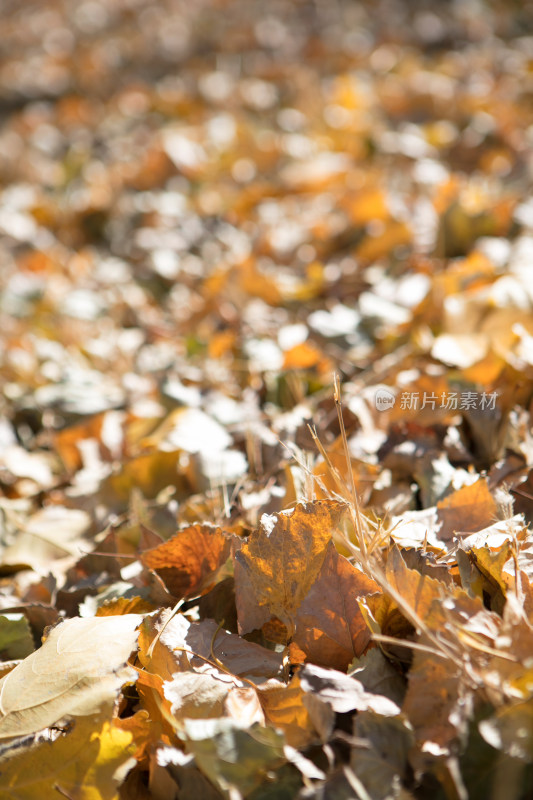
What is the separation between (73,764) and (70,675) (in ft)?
0.22

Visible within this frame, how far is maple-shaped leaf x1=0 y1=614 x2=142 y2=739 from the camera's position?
0.56 metres

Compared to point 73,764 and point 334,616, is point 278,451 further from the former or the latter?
point 73,764

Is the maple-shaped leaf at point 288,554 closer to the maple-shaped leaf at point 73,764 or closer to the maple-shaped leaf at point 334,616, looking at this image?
the maple-shaped leaf at point 334,616

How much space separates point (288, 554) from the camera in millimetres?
620

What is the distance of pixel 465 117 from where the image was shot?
6.62ft

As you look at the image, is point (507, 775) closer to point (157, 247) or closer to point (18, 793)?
point (18, 793)

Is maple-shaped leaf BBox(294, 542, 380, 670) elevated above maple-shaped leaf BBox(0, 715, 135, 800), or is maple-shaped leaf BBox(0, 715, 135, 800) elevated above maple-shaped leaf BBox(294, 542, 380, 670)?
maple-shaped leaf BBox(294, 542, 380, 670)

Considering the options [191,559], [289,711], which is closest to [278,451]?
[191,559]

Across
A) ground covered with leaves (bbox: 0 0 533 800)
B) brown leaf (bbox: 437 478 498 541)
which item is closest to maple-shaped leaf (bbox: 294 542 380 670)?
ground covered with leaves (bbox: 0 0 533 800)

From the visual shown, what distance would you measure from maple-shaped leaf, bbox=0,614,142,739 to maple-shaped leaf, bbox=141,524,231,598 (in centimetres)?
8

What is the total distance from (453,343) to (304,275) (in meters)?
0.56

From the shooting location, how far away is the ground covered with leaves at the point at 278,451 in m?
0.52

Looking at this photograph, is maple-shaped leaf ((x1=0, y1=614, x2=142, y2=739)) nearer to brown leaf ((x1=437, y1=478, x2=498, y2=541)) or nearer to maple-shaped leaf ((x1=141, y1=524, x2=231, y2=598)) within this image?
maple-shaped leaf ((x1=141, y1=524, x2=231, y2=598))

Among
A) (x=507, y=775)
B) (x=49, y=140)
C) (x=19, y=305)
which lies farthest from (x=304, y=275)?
(x=49, y=140)
